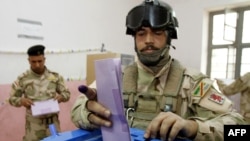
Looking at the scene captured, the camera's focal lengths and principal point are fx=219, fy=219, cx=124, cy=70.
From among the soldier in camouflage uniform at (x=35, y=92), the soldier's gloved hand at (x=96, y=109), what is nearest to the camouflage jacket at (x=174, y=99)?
the soldier's gloved hand at (x=96, y=109)

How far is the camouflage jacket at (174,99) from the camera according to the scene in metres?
0.76

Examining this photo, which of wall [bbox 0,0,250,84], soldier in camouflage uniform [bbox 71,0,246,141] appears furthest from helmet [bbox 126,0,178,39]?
wall [bbox 0,0,250,84]

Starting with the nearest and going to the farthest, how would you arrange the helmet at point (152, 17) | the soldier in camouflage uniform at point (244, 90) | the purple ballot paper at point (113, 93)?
the purple ballot paper at point (113, 93) < the helmet at point (152, 17) < the soldier in camouflage uniform at point (244, 90)

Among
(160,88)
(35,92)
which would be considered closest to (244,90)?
(160,88)

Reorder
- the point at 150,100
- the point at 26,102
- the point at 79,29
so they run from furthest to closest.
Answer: the point at 79,29 < the point at 26,102 < the point at 150,100

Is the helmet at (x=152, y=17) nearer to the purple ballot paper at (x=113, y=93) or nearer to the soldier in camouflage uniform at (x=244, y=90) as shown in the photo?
the purple ballot paper at (x=113, y=93)

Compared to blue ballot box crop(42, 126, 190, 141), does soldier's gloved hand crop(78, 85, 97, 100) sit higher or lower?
higher

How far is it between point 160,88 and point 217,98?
9.4 inches

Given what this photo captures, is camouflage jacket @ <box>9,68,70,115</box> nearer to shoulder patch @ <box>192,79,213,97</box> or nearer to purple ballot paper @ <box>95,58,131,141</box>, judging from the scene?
shoulder patch @ <box>192,79,213,97</box>

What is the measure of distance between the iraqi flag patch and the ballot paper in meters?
1.77

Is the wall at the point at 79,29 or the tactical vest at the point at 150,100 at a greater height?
the wall at the point at 79,29

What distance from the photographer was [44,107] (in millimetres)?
2180

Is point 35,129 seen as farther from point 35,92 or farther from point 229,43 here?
point 229,43

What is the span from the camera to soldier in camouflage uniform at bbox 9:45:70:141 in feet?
7.29
